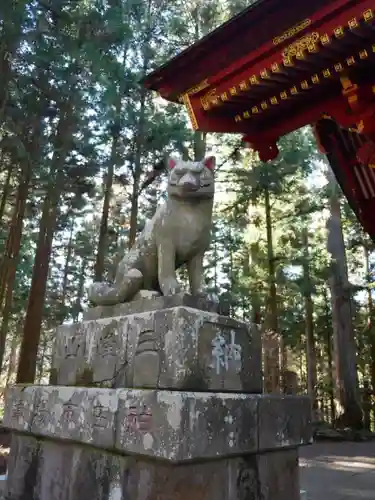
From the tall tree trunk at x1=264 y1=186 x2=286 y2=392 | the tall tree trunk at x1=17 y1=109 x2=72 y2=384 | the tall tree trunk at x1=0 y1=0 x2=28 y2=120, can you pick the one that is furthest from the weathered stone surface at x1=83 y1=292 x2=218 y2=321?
the tall tree trunk at x1=264 y1=186 x2=286 y2=392

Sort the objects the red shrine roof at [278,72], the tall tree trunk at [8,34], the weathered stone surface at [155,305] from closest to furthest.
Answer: the weathered stone surface at [155,305]
the red shrine roof at [278,72]
the tall tree trunk at [8,34]

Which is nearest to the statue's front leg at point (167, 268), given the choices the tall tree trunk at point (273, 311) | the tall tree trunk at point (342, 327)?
the tall tree trunk at point (273, 311)

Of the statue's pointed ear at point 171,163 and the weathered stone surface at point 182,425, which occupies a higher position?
the statue's pointed ear at point 171,163

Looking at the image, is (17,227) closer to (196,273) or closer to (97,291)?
(97,291)

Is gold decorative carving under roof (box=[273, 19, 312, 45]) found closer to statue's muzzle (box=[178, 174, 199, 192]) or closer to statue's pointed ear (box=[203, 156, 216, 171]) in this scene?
statue's pointed ear (box=[203, 156, 216, 171])

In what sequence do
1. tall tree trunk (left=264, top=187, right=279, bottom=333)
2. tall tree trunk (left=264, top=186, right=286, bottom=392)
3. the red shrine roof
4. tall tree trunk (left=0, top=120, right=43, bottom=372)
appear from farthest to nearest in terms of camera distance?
tall tree trunk (left=264, top=187, right=279, bottom=333), tall tree trunk (left=264, top=186, right=286, bottom=392), tall tree trunk (left=0, top=120, right=43, bottom=372), the red shrine roof

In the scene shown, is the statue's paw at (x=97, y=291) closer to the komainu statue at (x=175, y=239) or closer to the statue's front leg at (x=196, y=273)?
the komainu statue at (x=175, y=239)

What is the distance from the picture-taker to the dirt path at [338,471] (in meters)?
Result: 4.38

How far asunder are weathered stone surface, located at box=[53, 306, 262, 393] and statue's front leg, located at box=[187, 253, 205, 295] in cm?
37

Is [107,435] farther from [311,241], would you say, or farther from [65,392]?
[311,241]

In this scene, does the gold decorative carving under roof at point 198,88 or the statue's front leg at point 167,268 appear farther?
the gold decorative carving under roof at point 198,88

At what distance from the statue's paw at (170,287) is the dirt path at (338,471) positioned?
112 inches

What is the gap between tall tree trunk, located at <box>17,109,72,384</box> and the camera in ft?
24.8

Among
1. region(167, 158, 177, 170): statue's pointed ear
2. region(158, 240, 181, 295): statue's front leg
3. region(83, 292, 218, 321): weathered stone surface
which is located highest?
region(167, 158, 177, 170): statue's pointed ear
